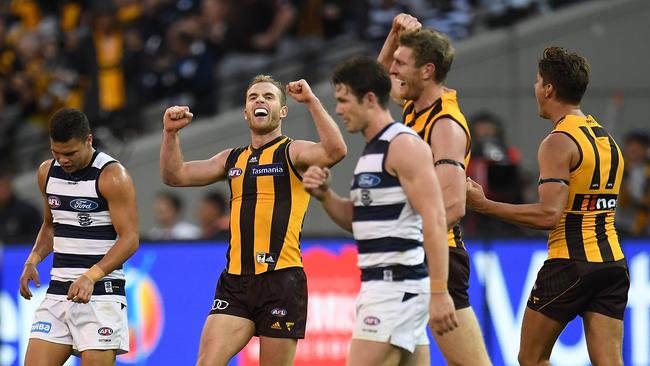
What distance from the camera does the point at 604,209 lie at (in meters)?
8.22

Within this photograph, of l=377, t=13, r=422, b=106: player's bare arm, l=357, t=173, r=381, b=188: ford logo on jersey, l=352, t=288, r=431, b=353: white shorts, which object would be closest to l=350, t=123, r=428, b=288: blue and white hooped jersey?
l=357, t=173, r=381, b=188: ford logo on jersey

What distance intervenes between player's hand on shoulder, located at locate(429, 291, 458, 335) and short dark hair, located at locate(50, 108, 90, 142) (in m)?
3.01

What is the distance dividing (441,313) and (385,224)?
63 cm

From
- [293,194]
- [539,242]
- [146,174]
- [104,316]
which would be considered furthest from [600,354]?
[146,174]

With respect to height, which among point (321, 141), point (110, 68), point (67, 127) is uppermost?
point (110, 68)

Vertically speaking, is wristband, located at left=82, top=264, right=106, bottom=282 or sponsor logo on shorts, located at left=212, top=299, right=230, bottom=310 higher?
wristband, located at left=82, top=264, right=106, bottom=282

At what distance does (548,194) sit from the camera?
26.2ft

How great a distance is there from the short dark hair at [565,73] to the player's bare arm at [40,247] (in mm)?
3624

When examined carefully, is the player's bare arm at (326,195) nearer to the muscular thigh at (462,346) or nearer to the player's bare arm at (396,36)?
the muscular thigh at (462,346)

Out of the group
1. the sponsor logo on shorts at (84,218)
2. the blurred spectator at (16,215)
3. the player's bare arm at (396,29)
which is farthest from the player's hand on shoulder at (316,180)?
the blurred spectator at (16,215)

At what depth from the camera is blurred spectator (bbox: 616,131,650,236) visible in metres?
13.1

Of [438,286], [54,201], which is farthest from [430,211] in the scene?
[54,201]

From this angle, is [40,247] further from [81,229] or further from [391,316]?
[391,316]

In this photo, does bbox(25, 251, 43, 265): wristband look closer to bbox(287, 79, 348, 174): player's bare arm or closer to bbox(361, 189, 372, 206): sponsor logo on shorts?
bbox(287, 79, 348, 174): player's bare arm
